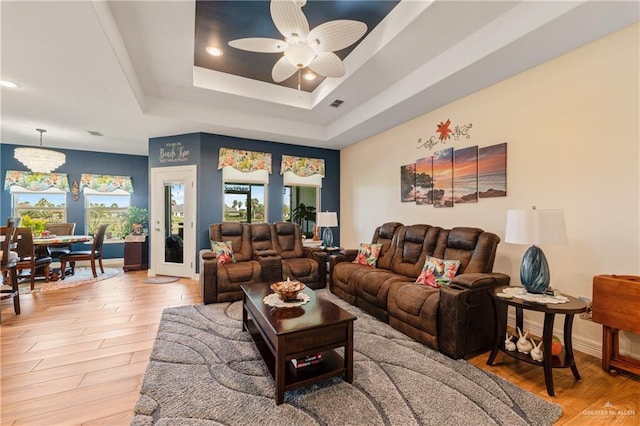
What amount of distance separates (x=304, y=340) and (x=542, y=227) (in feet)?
6.39

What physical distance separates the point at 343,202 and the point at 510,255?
362 cm

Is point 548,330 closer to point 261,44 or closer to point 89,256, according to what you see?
point 261,44

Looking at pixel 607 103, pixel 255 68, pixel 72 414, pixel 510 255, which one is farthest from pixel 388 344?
pixel 255 68

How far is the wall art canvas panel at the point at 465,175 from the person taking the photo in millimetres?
3398

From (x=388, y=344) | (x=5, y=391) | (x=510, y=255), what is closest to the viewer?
(x=5, y=391)

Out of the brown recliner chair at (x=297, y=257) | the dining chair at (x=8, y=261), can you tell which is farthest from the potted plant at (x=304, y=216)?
the dining chair at (x=8, y=261)

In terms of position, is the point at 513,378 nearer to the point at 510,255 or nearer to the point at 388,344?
the point at 388,344

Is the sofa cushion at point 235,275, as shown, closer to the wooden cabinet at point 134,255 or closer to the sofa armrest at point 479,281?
the sofa armrest at point 479,281

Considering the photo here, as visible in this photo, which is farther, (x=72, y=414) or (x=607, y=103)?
(x=607, y=103)

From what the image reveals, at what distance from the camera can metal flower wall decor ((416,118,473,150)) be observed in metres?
3.52

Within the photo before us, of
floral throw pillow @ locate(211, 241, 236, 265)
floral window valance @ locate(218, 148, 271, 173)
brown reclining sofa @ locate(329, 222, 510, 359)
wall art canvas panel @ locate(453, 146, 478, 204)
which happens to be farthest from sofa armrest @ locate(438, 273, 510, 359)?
floral window valance @ locate(218, 148, 271, 173)

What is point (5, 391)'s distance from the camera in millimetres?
1921

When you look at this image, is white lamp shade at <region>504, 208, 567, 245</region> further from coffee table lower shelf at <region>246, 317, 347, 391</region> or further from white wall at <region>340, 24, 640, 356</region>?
coffee table lower shelf at <region>246, 317, 347, 391</region>

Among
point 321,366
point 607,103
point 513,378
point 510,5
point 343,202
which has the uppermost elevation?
point 510,5
